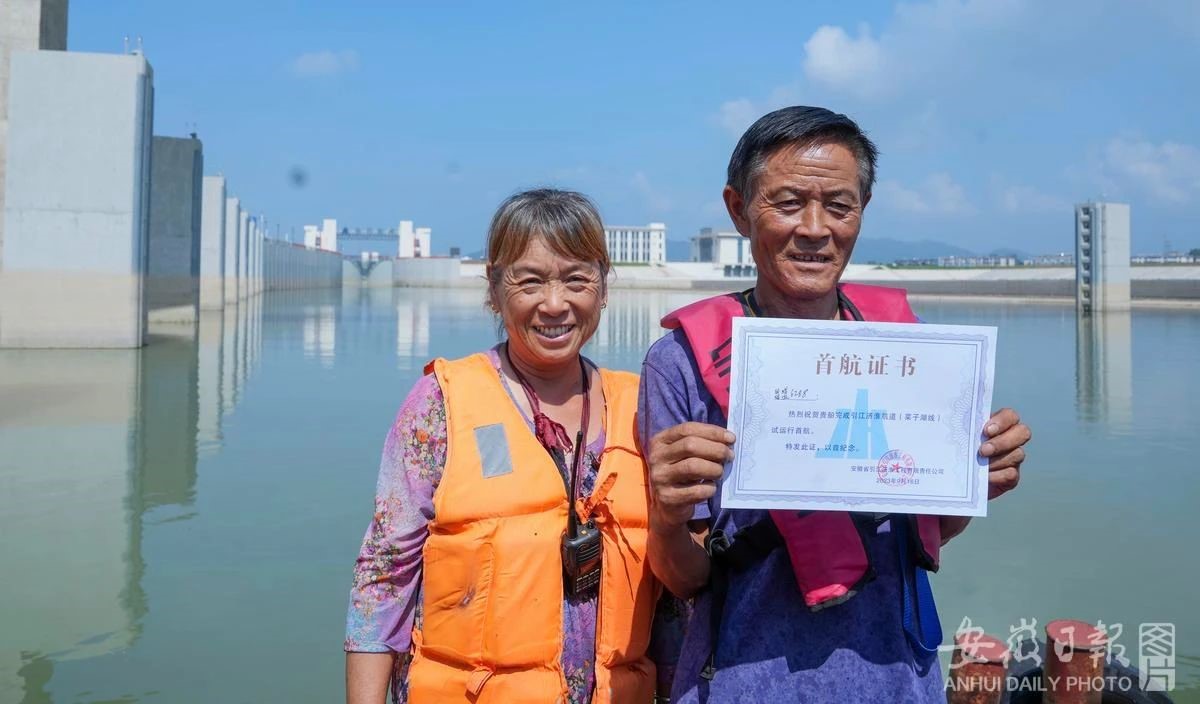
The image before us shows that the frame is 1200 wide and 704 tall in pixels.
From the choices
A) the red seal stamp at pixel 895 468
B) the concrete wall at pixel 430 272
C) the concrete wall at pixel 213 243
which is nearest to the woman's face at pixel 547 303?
the red seal stamp at pixel 895 468

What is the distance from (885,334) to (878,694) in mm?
677

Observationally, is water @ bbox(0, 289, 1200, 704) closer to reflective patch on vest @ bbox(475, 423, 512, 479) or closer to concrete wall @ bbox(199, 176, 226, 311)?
reflective patch on vest @ bbox(475, 423, 512, 479)

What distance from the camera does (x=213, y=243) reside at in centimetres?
2906

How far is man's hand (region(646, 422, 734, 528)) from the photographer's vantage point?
1.58 metres

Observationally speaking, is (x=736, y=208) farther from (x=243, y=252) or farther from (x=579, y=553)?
(x=243, y=252)

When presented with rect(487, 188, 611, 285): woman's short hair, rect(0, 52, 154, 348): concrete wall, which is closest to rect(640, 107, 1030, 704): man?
rect(487, 188, 611, 285): woman's short hair

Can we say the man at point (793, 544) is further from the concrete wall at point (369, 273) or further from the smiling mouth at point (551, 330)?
the concrete wall at point (369, 273)

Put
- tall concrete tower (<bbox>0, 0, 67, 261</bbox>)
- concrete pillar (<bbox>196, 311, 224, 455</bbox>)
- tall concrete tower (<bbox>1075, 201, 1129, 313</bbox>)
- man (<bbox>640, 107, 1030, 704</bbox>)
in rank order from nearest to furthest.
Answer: man (<bbox>640, 107, 1030, 704</bbox>), concrete pillar (<bbox>196, 311, 224, 455</bbox>), tall concrete tower (<bbox>0, 0, 67, 261</bbox>), tall concrete tower (<bbox>1075, 201, 1129, 313</bbox>)

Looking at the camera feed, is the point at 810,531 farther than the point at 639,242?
No

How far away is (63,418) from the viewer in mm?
9188

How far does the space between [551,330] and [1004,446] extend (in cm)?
97

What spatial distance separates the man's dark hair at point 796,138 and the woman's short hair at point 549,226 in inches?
14.8

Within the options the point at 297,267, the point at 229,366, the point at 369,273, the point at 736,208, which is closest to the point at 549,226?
the point at 736,208

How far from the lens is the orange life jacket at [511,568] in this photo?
1.90 m
